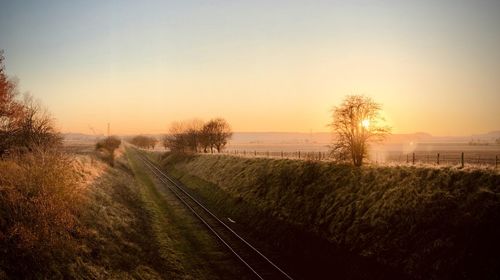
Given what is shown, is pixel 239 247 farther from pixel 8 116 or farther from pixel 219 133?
pixel 219 133

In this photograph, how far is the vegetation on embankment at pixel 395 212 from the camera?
52.6 feet

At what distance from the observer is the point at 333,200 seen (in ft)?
83.1

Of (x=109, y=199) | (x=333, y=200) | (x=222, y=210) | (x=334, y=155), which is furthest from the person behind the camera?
(x=222, y=210)

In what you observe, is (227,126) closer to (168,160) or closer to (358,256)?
(168,160)

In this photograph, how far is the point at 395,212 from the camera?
66.5ft

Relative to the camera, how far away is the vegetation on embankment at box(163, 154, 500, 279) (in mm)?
16047

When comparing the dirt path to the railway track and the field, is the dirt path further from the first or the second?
the field

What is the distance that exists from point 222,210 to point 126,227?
12406 millimetres

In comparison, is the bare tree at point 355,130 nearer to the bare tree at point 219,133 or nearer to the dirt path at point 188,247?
the dirt path at point 188,247

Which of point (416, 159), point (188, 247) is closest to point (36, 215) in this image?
point (188, 247)

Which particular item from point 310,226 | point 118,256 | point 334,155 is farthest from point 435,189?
point 118,256

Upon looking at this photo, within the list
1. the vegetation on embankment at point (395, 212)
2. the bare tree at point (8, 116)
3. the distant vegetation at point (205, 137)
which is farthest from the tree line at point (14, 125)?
the distant vegetation at point (205, 137)

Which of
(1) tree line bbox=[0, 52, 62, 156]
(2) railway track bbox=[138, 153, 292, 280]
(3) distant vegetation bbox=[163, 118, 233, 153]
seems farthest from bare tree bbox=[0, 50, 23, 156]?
(3) distant vegetation bbox=[163, 118, 233, 153]

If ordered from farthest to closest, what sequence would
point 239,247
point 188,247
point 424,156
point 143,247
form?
point 424,156
point 239,247
point 188,247
point 143,247
